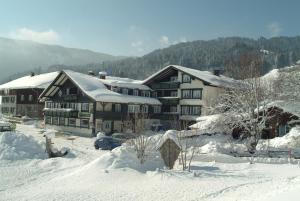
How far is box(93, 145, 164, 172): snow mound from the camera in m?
25.4

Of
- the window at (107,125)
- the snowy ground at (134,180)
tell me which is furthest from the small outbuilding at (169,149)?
the window at (107,125)

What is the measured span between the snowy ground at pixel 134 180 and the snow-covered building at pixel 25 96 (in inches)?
1888

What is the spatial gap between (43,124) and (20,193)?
4299 centimetres

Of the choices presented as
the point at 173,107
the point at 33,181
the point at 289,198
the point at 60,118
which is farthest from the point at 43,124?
the point at 289,198

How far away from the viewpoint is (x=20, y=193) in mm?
21281

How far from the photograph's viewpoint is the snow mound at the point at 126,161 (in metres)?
25.4

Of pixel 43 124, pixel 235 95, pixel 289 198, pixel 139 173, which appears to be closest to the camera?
pixel 289 198

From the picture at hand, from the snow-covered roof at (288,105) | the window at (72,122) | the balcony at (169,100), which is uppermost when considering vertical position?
the balcony at (169,100)

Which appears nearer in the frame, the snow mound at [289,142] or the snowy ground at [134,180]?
the snowy ground at [134,180]

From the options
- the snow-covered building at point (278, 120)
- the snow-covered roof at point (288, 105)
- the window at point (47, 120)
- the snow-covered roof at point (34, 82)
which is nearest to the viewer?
the snow-covered roof at point (288, 105)

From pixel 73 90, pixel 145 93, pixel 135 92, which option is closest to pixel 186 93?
pixel 145 93

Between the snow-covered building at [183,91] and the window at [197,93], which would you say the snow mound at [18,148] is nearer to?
the snow-covered building at [183,91]

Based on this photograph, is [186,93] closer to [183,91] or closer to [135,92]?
[183,91]

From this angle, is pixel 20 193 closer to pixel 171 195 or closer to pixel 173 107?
pixel 171 195
